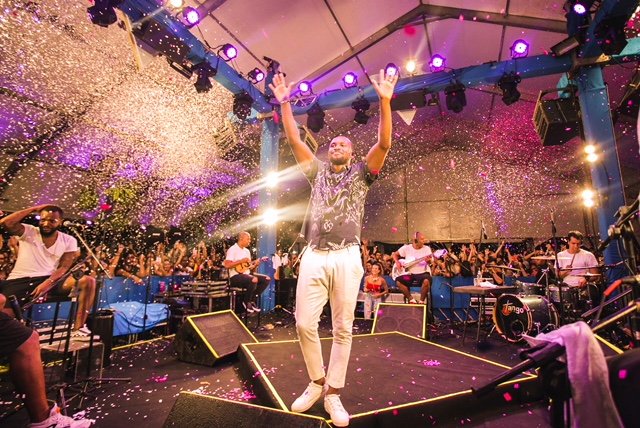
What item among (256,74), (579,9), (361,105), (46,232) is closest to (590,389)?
(46,232)

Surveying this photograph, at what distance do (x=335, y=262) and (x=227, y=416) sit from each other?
3.97 ft

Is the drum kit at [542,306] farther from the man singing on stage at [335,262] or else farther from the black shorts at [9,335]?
the black shorts at [9,335]

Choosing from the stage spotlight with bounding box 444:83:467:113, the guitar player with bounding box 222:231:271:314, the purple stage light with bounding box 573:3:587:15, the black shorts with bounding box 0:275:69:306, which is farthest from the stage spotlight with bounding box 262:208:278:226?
the purple stage light with bounding box 573:3:587:15

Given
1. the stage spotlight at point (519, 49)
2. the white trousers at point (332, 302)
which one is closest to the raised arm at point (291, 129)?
the white trousers at point (332, 302)

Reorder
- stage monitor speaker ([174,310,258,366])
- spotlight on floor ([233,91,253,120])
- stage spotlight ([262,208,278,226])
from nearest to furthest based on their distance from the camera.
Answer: stage monitor speaker ([174,310,258,366]), spotlight on floor ([233,91,253,120]), stage spotlight ([262,208,278,226])

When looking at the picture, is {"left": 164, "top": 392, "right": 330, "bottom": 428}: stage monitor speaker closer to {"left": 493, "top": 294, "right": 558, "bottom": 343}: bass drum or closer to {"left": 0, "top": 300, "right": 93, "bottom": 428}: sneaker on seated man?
{"left": 0, "top": 300, "right": 93, "bottom": 428}: sneaker on seated man

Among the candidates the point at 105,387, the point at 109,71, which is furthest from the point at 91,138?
the point at 105,387

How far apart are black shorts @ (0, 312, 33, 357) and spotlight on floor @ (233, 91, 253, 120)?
7043 millimetres

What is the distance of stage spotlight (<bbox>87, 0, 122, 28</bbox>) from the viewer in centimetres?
538

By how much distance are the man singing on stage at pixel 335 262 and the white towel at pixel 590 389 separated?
1.69m

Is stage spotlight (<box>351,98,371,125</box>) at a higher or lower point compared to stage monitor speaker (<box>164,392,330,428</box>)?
higher

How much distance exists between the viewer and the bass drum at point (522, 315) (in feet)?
17.6

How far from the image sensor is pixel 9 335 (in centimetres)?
235

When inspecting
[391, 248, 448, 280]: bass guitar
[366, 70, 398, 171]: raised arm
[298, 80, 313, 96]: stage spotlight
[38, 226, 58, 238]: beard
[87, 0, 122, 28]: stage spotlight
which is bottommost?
[391, 248, 448, 280]: bass guitar
